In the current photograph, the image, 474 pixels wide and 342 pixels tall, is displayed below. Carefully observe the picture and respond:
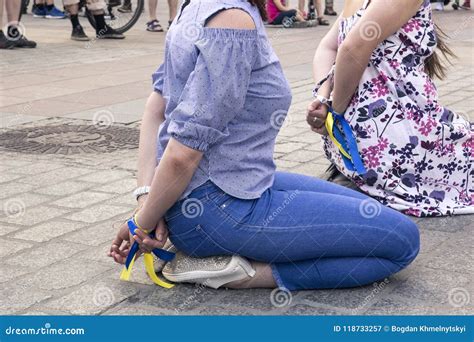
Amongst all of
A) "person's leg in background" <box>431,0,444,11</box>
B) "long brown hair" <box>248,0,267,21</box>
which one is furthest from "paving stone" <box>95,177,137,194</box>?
"person's leg in background" <box>431,0,444,11</box>

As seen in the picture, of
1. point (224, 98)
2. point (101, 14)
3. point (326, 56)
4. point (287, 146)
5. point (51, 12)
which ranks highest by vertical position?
point (224, 98)

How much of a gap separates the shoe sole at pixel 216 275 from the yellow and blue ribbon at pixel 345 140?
3.99ft

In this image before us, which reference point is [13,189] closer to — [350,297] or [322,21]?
[350,297]

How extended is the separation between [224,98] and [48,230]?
1.47 metres

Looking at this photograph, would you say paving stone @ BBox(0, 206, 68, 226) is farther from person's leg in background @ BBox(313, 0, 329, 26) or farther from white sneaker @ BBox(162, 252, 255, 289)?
person's leg in background @ BBox(313, 0, 329, 26)

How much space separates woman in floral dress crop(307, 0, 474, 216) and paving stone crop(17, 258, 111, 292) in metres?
1.37

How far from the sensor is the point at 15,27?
1056 cm

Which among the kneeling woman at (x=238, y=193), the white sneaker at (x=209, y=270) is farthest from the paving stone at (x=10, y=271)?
the white sneaker at (x=209, y=270)

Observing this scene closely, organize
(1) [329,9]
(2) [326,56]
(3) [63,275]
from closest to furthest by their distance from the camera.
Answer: (3) [63,275] < (2) [326,56] < (1) [329,9]

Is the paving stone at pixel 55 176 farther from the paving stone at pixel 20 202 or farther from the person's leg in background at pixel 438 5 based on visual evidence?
the person's leg in background at pixel 438 5

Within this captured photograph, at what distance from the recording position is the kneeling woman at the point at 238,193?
116 inches

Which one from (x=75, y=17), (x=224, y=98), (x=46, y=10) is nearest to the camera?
(x=224, y=98)

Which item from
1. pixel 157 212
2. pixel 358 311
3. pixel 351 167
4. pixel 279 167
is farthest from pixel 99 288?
pixel 279 167

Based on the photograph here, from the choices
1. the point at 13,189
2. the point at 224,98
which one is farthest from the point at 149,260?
the point at 13,189
